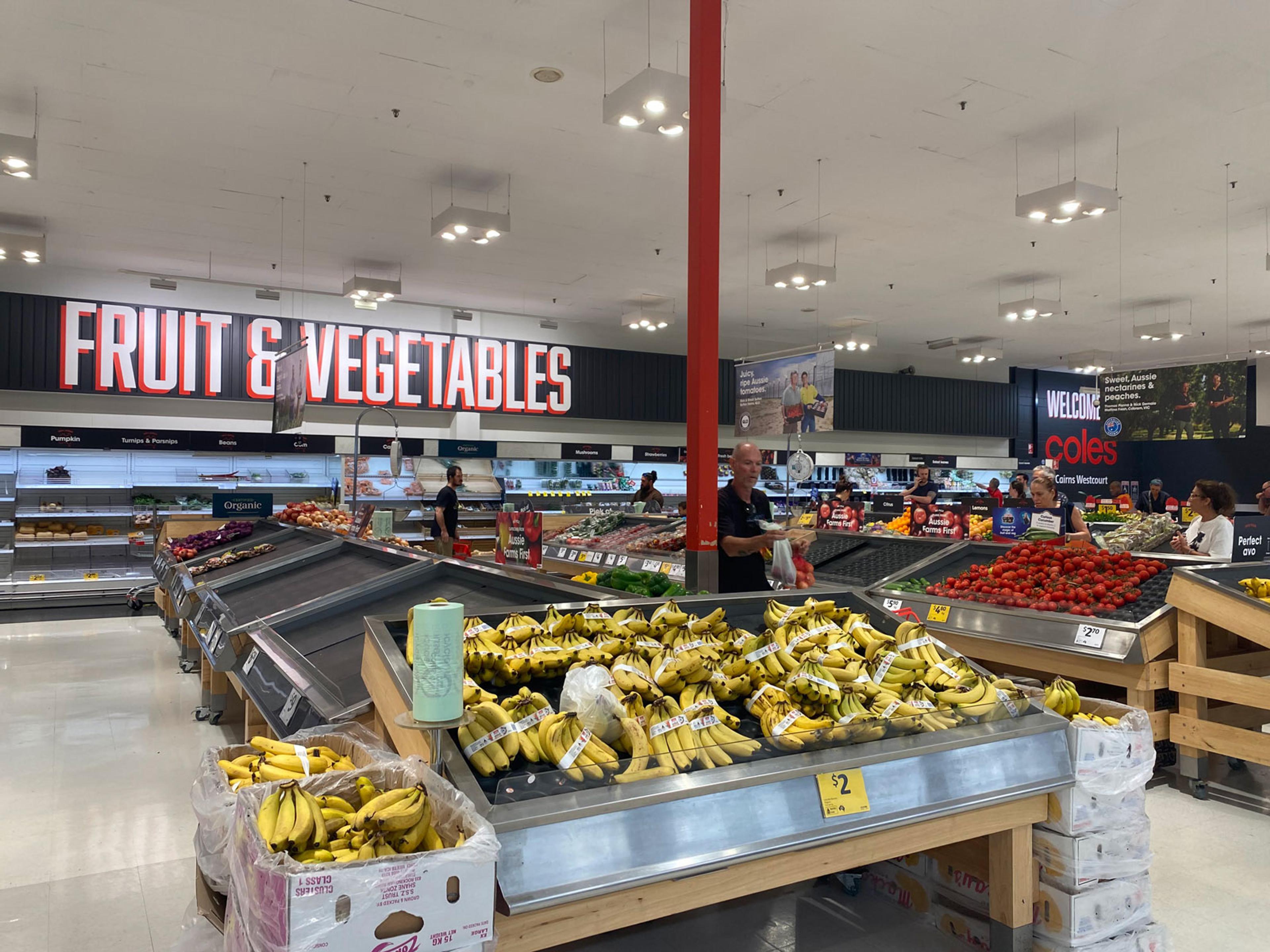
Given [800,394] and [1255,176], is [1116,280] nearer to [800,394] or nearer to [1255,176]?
[1255,176]

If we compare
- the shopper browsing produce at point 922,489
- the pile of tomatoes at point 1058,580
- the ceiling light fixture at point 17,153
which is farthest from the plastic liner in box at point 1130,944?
the shopper browsing produce at point 922,489

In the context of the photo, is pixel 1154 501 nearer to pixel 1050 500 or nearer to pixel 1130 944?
pixel 1050 500

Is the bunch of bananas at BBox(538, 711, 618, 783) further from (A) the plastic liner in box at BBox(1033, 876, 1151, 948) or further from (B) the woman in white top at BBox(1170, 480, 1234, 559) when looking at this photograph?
(B) the woman in white top at BBox(1170, 480, 1234, 559)

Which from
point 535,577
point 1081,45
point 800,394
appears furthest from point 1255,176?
point 535,577

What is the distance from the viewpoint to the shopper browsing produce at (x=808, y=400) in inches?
294

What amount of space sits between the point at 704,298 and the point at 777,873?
2.72 m

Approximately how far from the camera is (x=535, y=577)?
11.1 feet

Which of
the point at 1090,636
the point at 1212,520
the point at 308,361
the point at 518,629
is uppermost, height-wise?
the point at 308,361

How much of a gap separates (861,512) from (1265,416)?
43.3ft

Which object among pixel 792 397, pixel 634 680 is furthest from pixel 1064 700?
pixel 792 397

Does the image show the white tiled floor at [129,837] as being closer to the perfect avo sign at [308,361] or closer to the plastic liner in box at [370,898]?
the plastic liner in box at [370,898]

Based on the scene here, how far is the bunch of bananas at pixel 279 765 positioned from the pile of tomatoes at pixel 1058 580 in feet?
12.0

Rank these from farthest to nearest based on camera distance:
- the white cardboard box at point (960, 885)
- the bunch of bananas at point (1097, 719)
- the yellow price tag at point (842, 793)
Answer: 1. the white cardboard box at point (960, 885)
2. the bunch of bananas at point (1097, 719)
3. the yellow price tag at point (842, 793)

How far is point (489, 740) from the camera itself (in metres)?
1.80
